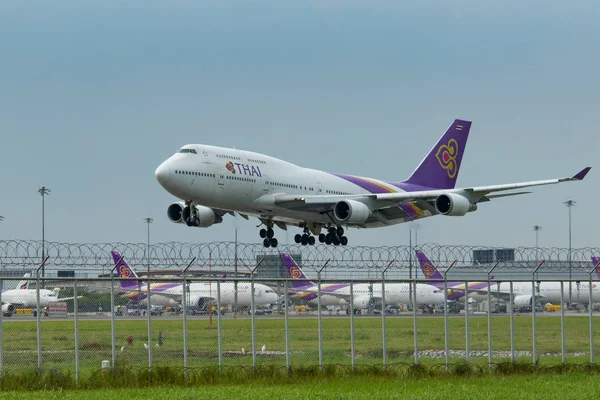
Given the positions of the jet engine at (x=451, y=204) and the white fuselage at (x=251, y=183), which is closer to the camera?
the white fuselage at (x=251, y=183)

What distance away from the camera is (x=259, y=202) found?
189 ft

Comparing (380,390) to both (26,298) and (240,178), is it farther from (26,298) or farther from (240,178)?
(240,178)

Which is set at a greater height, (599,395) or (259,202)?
(259,202)

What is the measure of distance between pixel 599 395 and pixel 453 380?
511 centimetres

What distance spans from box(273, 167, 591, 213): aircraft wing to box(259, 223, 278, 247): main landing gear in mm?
3317

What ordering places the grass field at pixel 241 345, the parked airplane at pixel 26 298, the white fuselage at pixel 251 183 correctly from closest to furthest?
the parked airplane at pixel 26 298, the grass field at pixel 241 345, the white fuselage at pixel 251 183

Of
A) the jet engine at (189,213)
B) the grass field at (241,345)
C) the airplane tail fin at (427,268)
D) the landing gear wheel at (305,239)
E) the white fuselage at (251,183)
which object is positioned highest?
the white fuselage at (251,183)

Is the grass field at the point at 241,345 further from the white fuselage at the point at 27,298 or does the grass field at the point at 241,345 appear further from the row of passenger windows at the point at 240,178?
the row of passenger windows at the point at 240,178

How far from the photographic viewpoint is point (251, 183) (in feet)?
186

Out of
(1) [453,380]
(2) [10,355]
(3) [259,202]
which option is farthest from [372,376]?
(3) [259,202]

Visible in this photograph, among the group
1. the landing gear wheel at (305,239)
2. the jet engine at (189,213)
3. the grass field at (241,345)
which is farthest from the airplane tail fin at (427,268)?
the jet engine at (189,213)

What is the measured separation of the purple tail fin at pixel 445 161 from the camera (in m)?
74.8

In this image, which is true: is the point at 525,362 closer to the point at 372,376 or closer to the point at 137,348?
the point at 372,376

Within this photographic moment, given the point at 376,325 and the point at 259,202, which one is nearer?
the point at 376,325
